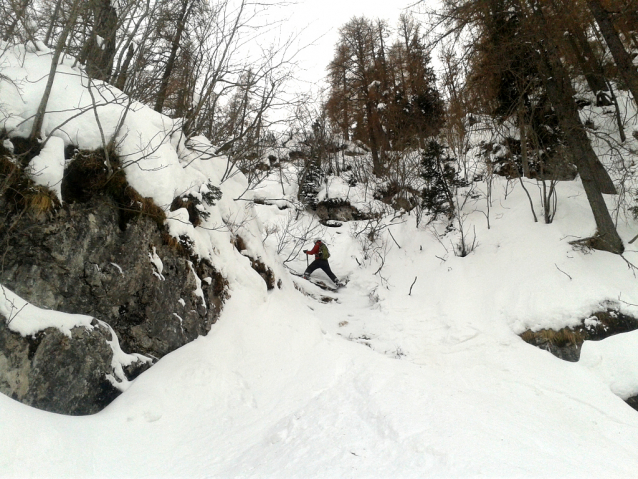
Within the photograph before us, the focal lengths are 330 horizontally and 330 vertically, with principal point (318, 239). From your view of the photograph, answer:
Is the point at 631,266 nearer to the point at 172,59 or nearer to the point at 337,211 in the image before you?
the point at 172,59

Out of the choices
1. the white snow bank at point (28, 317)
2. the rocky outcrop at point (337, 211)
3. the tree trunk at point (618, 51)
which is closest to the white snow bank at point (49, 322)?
the white snow bank at point (28, 317)

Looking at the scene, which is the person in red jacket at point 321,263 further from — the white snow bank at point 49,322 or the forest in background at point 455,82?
the white snow bank at point 49,322

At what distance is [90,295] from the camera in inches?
137

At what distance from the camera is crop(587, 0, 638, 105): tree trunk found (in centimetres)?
573

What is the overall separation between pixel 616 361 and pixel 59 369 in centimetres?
668

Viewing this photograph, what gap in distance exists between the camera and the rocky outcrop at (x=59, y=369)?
2.72 meters

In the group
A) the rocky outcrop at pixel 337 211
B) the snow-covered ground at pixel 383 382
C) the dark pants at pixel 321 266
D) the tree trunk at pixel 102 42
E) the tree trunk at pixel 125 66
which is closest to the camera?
the snow-covered ground at pixel 383 382

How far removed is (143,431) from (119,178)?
2.82 m

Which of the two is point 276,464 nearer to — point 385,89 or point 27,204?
point 27,204

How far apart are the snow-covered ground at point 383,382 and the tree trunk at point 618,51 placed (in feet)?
8.41

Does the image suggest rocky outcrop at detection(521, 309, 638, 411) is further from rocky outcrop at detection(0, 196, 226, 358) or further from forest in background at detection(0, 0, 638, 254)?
rocky outcrop at detection(0, 196, 226, 358)

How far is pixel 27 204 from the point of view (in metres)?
3.14

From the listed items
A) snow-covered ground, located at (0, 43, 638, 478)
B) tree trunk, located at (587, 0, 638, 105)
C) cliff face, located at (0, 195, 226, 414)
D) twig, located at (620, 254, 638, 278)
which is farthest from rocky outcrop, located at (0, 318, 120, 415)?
tree trunk, located at (587, 0, 638, 105)

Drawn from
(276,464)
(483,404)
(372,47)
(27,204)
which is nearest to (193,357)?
(276,464)
